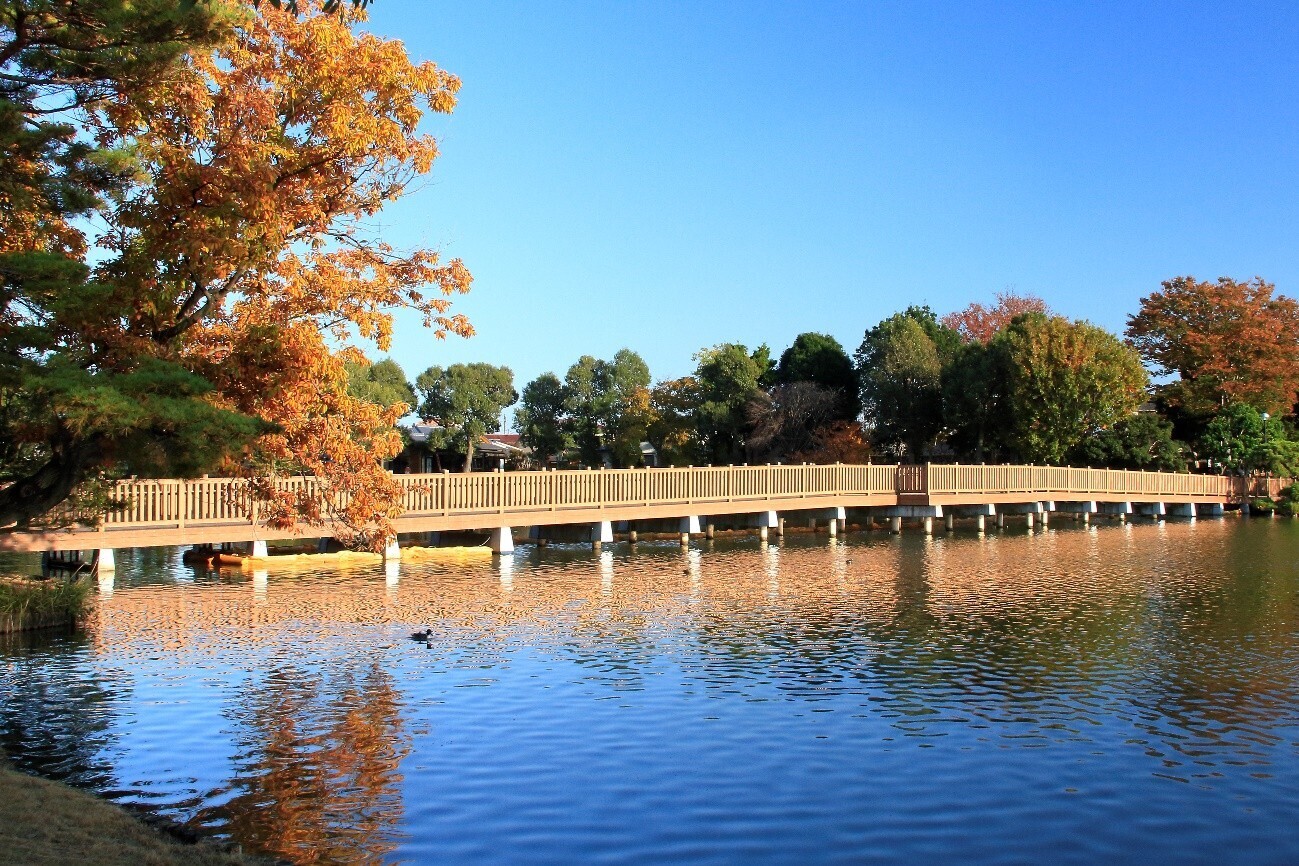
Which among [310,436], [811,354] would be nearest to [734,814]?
[310,436]

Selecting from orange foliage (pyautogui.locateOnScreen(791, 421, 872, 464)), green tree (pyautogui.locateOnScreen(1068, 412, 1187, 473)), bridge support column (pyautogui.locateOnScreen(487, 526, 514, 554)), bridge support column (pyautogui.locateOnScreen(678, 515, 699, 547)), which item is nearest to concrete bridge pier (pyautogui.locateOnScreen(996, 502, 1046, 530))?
green tree (pyautogui.locateOnScreen(1068, 412, 1187, 473))

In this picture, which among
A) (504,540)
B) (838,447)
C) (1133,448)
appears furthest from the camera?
(1133,448)

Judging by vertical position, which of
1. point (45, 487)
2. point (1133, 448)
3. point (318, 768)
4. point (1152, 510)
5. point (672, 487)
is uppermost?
point (1133, 448)

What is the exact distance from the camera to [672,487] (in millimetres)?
33094

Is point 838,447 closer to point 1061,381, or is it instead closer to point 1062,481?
point 1062,481

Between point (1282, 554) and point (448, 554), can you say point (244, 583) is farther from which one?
point (1282, 554)

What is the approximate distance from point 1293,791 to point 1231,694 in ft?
11.4

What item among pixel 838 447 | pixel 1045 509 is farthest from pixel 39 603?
pixel 1045 509

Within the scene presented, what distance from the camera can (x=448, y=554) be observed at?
28906 mm

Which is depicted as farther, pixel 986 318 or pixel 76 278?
pixel 986 318

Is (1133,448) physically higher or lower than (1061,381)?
lower

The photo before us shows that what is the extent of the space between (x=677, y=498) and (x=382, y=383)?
98.2ft

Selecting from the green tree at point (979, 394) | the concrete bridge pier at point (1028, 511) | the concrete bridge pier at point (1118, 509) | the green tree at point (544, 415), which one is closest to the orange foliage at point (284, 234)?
the concrete bridge pier at point (1028, 511)

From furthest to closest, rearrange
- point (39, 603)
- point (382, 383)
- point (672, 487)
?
point (382, 383) < point (672, 487) < point (39, 603)
